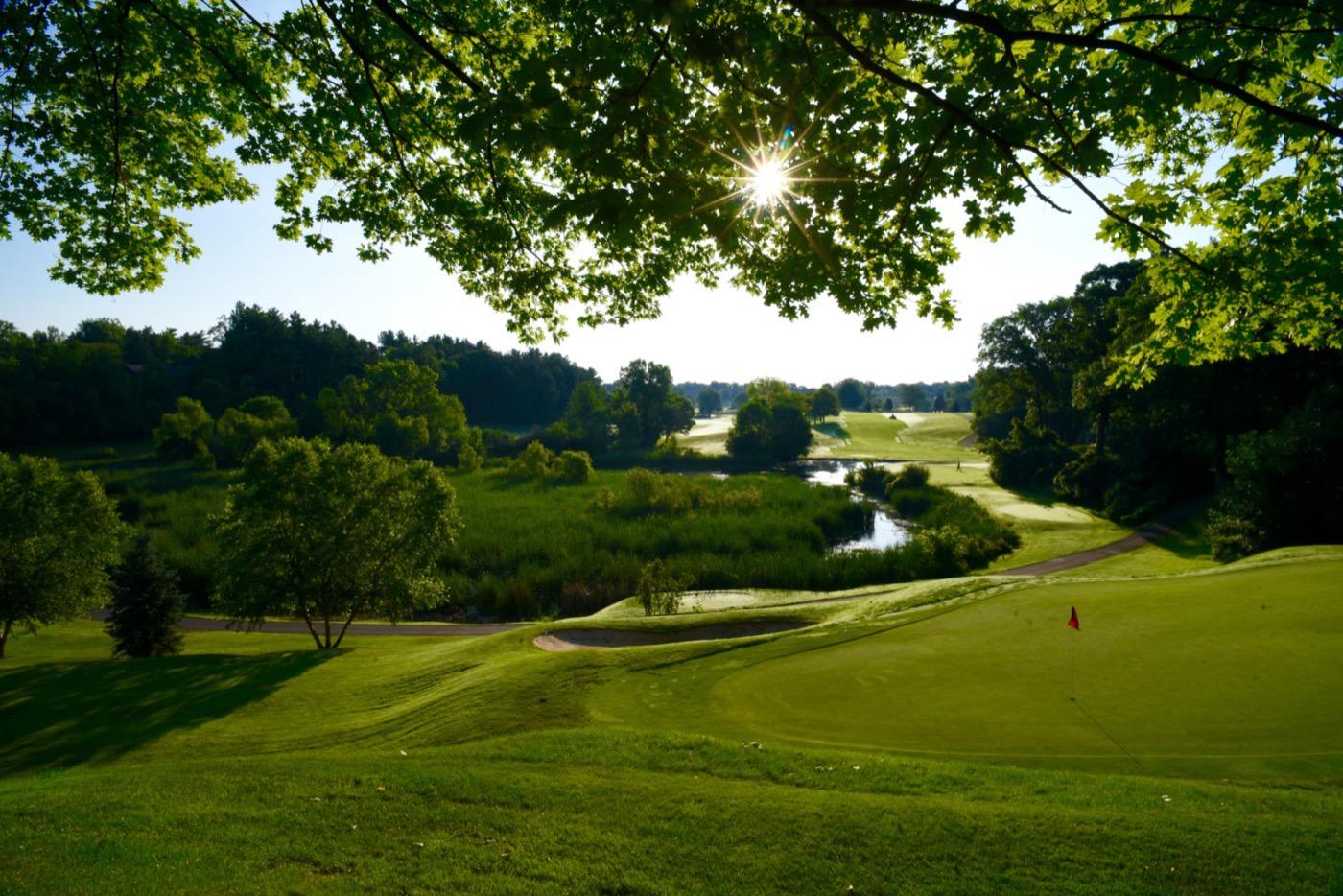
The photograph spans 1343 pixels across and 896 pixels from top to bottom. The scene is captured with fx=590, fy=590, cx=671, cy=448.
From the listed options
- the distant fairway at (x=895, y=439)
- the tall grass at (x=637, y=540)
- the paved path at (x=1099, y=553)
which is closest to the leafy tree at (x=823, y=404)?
the distant fairway at (x=895, y=439)

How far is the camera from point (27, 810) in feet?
19.0

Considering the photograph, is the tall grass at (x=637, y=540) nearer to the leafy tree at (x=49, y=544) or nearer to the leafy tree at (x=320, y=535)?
the leafy tree at (x=320, y=535)

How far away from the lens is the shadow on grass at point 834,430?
99.4 m

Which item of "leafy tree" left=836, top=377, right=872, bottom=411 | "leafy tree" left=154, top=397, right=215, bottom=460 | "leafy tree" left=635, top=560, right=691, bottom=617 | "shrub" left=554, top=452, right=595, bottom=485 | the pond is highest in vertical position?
"leafy tree" left=836, top=377, right=872, bottom=411

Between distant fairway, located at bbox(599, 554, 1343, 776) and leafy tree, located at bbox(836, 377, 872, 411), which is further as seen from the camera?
leafy tree, located at bbox(836, 377, 872, 411)

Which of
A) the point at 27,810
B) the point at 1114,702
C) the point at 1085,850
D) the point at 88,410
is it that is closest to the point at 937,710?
the point at 1114,702

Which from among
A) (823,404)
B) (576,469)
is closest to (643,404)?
(576,469)

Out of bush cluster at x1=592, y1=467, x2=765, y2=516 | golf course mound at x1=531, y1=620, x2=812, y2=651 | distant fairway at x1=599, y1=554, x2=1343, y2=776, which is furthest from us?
bush cluster at x1=592, y1=467, x2=765, y2=516

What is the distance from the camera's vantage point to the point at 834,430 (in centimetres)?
10606

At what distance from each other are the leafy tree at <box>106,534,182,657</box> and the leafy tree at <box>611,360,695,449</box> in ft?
195

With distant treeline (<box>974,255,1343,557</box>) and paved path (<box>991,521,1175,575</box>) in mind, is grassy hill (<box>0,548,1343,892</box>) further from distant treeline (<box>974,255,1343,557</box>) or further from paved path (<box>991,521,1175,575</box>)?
paved path (<box>991,521,1175,575</box>)

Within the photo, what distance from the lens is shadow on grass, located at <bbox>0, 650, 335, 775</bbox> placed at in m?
9.71

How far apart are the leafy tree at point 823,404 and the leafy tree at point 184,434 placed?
3702 inches

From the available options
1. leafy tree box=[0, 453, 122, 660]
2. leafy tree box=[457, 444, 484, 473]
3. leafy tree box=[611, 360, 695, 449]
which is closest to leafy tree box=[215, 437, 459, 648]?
leafy tree box=[0, 453, 122, 660]
